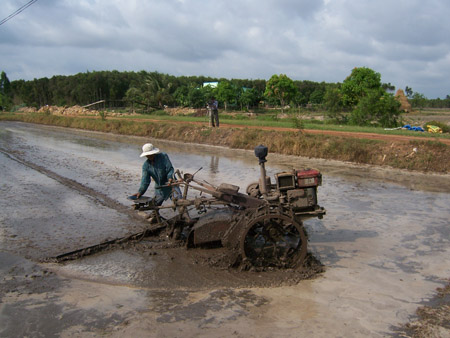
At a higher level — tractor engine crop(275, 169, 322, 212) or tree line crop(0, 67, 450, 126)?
tree line crop(0, 67, 450, 126)

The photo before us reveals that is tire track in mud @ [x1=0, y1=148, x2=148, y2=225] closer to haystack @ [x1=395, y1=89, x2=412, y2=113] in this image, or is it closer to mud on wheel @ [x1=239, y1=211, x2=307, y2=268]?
mud on wheel @ [x1=239, y1=211, x2=307, y2=268]

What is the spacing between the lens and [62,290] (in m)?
5.14

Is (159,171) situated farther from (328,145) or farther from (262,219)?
(328,145)

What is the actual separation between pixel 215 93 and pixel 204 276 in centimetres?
5234

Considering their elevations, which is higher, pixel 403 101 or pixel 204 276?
pixel 403 101

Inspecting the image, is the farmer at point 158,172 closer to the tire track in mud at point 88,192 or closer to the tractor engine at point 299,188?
the tire track in mud at point 88,192

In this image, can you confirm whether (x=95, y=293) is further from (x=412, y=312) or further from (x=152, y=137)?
(x=152, y=137)

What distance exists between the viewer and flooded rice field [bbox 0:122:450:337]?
4.40m

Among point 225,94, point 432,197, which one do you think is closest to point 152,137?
point 432,197

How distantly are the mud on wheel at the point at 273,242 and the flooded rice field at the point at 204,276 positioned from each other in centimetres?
20

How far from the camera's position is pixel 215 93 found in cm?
5647

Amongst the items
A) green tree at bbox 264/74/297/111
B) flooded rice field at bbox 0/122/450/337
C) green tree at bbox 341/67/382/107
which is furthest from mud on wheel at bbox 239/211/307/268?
green tree at bbox 264/74/297/111

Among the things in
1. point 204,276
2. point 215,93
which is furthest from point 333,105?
point 204,276

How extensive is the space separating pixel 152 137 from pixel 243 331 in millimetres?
21343
